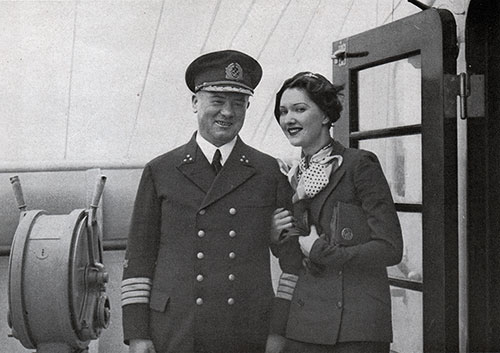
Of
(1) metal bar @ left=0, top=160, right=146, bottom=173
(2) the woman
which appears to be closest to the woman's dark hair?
(2) the woman

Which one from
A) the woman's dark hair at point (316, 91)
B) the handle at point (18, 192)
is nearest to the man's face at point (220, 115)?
the woman's dark hair at point (316, 91)

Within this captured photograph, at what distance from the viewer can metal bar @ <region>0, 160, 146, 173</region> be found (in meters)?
1.79

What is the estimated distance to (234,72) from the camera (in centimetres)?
161

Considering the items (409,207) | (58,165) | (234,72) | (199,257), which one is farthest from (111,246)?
(409,207)

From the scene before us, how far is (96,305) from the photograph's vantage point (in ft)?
5.57

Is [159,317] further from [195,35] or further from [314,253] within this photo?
[195,35]

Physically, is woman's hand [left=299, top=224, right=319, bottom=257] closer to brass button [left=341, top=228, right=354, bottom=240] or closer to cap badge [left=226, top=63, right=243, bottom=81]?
brass button [left=341, top=228, right=354, bottom=240]

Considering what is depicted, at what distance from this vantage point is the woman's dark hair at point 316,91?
5.32 ft

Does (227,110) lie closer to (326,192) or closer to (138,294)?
(326,192)

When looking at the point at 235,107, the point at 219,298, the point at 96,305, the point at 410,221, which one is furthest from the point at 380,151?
the point at 96,305

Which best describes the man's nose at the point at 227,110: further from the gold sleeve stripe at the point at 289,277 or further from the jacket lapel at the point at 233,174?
the gold sleeve stripe at the point at 289,277

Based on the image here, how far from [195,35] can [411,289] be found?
0.94 metres

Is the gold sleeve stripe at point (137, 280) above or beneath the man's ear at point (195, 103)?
beneath

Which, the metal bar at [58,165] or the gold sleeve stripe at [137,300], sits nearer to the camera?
the gold sleeve stripe at [137,300]
